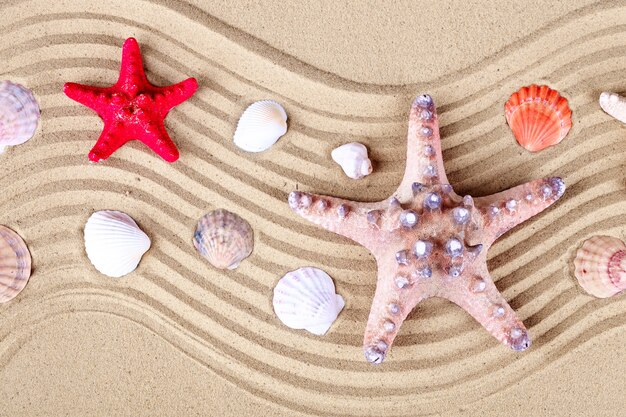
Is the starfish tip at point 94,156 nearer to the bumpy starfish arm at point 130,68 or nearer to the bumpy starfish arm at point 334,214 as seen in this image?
the bumpy starfish arm at point 130,68

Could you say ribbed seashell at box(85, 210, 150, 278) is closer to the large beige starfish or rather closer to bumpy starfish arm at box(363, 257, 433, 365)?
the large beige starfish

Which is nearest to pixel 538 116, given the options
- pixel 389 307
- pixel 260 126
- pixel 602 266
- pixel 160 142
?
pixel 602 266

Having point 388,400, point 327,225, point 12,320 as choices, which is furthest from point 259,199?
point 12,320

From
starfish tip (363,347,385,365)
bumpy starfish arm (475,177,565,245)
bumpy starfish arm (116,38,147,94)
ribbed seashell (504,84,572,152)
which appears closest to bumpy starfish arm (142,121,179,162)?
bumpy starfish arm (116,38,147,94)

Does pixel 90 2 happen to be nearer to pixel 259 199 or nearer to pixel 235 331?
pixel 259 199

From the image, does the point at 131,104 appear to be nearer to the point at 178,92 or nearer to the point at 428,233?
the point at 178,92
